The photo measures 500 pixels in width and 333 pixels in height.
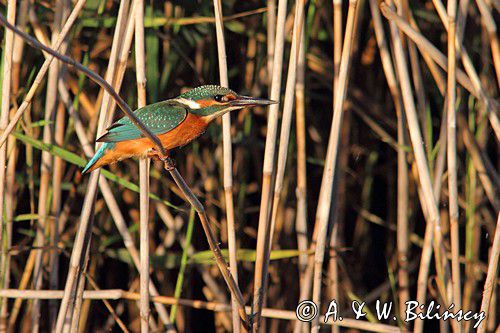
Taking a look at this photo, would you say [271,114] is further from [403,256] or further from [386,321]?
[386,321]

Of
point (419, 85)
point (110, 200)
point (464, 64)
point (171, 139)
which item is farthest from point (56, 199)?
point (464, 64)

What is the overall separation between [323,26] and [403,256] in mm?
1157

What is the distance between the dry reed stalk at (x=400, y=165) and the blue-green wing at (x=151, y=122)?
777mm

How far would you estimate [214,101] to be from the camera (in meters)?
2.00

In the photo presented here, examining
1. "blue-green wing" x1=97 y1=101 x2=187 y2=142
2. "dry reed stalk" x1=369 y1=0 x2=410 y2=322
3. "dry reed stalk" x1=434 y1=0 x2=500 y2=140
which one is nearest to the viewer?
"blue-green wing" x1=97 y1=101 x2=187 y2=142

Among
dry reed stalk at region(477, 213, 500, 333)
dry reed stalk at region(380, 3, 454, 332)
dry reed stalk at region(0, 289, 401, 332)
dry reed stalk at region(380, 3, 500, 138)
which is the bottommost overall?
dry reed stalk at region(0, 289, 401, 332)

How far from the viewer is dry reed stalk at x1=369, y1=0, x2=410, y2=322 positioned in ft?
7.60

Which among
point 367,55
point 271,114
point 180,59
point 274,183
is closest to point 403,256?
point 274,183

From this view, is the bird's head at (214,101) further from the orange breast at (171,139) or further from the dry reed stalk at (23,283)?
the dry reed stalk at (23,283)

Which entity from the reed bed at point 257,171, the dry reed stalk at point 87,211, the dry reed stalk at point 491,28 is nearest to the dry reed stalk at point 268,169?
the reed bed at point 257,171

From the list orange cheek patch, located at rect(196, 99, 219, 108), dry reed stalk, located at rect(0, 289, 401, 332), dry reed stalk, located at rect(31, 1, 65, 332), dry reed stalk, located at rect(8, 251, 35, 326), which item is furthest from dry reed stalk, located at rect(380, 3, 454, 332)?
dry reed stalk, located at rect(8, 251, 35, 326)

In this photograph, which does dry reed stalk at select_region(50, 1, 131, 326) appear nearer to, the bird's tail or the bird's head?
the bird's tail

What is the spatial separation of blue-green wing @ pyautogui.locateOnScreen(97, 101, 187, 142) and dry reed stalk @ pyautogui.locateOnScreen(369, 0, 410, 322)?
2.55ft

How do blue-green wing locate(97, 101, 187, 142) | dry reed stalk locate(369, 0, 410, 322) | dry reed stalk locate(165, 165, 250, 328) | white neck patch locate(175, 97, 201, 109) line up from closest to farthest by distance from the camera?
dry reed stalk locate(165, 165, 250, 328) < blue-green wing locate(97, 101, 187, 142) < white neck patch locate(175, 97, 201, 109) < dry reed stalk locate(369, 0, 410, 322)
